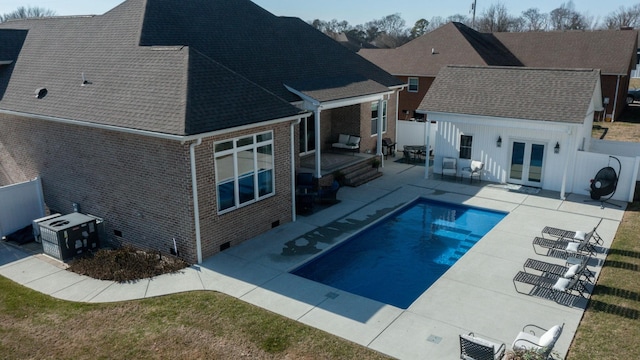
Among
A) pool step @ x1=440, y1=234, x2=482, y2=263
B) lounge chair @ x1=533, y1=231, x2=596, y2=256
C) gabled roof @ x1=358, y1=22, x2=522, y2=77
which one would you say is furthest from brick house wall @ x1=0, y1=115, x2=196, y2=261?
gabled roof @ x1=358, y1=22, x2=522, y2=77

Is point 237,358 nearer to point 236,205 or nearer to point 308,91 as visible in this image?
point 236,205

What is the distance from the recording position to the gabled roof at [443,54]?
3234 centimetres

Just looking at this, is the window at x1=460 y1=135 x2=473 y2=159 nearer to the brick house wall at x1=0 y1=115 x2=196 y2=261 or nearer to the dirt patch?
the brick house wall at x1=0 y1=115 x2=196 y2=261

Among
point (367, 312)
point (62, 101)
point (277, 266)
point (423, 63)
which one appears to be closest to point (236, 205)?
point (277, 266)

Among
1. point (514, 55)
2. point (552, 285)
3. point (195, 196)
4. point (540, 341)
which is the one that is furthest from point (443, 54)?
point (540, 341)

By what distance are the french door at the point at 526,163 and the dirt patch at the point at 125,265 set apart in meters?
13.1

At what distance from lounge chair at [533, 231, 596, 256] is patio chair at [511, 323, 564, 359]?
165 inches

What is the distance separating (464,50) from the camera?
3269 cm

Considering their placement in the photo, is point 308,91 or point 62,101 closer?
point 62,101

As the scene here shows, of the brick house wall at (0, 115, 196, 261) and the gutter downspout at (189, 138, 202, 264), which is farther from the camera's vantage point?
the brick house wall at (0, 115, 196, 261)

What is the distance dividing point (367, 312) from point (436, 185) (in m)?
10.6

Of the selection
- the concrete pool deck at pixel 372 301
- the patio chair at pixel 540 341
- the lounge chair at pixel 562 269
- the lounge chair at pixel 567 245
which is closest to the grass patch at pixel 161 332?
the concrete pool deck at pixel 372 301

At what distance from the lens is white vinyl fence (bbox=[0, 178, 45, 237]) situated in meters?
14.6

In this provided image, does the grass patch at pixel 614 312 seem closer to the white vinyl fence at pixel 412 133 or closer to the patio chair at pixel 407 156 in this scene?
the patio chair at pixel 407 156
